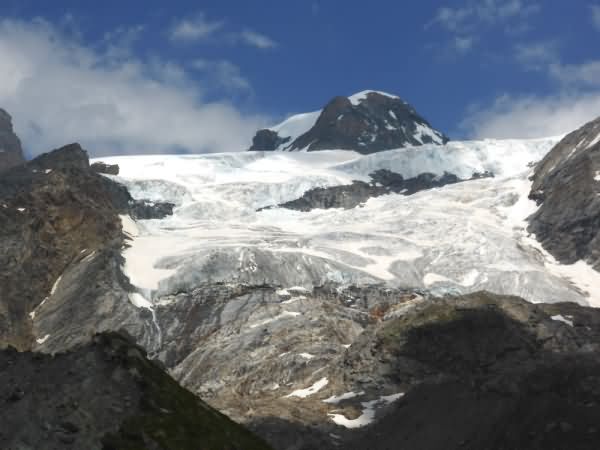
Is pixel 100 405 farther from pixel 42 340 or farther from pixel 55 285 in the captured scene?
pixel 55 285

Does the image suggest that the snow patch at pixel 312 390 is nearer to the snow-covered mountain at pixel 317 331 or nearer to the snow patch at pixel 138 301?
the snow-covered mountain at pixel 317 331

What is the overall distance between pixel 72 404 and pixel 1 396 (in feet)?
11.9

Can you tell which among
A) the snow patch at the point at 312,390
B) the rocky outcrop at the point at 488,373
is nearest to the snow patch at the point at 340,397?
the snow patch at the point at 312,390

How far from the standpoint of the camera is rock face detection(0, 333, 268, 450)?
4172 centimetres

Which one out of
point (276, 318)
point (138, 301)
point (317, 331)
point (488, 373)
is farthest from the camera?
point (138, 301)

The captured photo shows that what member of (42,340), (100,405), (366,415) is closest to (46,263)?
(42,340)

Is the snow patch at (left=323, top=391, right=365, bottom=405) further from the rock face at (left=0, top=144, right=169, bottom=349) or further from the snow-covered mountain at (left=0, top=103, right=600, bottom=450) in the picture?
the rock face at (left=0, top=144, right=169, bottom=349)

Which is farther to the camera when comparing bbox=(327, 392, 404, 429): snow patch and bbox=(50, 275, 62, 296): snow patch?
bbox=(50, 275, 62, 296): snow patch

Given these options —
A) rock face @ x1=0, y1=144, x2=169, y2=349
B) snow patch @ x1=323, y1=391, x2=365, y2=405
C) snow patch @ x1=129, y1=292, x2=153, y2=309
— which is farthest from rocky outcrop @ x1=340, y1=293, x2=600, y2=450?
rock face @ x1=0, y1=144, x2=169, y2=349

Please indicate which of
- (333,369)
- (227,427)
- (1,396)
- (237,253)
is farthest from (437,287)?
(1,396)

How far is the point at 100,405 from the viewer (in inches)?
1757

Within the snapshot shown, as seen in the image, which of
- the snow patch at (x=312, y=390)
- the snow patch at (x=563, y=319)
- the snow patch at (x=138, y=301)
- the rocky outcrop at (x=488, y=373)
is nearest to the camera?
the rocky outcrop at (x=488, y=373)

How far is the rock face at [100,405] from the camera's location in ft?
137

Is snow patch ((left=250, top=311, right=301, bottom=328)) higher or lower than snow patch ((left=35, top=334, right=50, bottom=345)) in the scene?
higher
